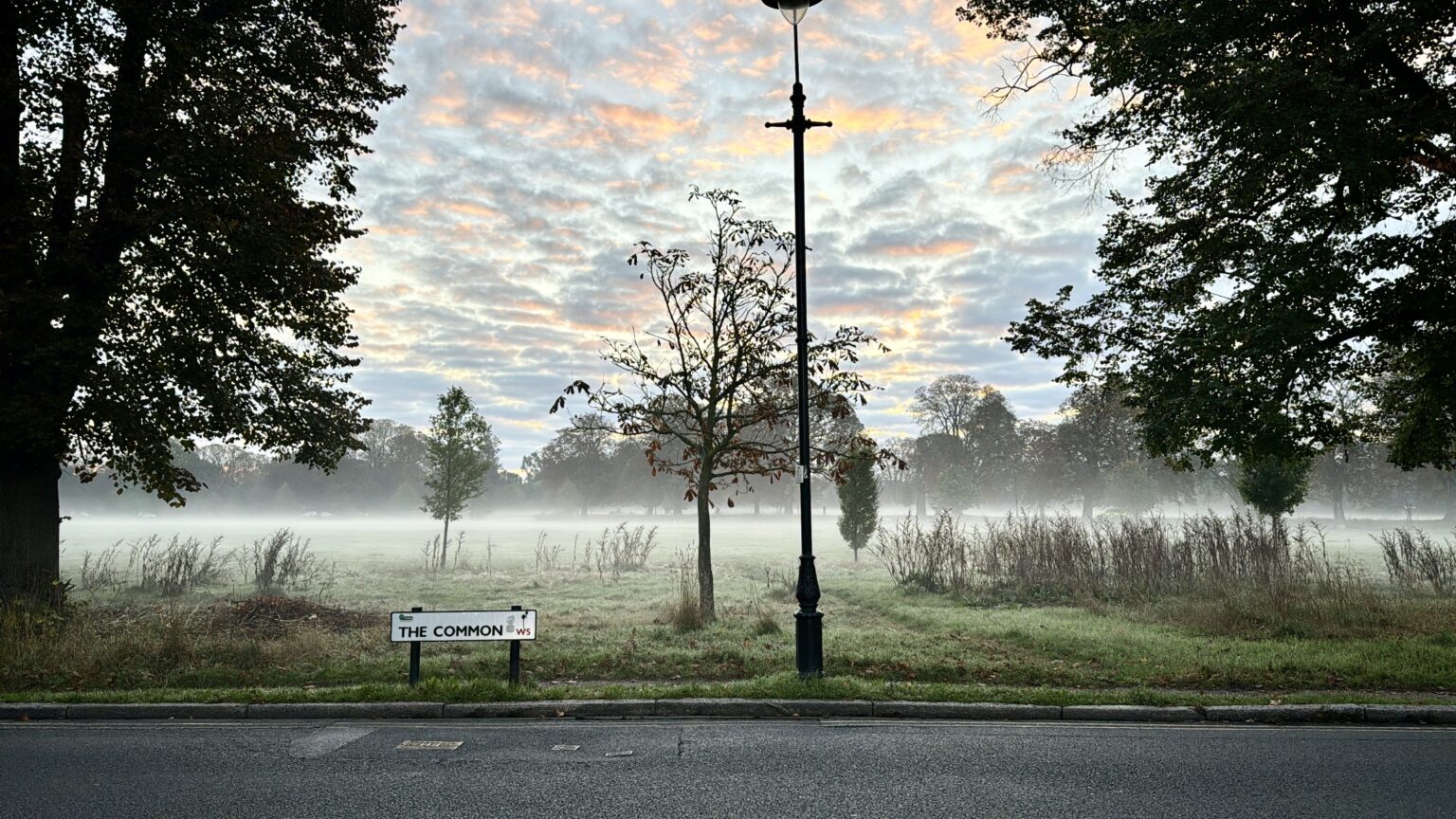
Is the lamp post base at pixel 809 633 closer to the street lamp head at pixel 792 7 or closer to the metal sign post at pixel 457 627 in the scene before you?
the metal sign post at pixel 457 627

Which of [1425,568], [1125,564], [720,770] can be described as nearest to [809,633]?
[720,770]

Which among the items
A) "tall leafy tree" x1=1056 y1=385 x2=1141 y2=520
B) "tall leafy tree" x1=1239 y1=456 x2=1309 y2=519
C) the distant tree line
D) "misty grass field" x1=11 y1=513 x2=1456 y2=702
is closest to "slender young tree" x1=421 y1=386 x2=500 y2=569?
"misty grass field" x1=11 y1=513 x2=1456 y2=702

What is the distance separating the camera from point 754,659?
385 inches

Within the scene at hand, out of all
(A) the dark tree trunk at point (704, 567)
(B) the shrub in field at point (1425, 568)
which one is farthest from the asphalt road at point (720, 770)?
(B) the shrub in field at point (1425, 568)

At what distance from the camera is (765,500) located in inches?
3698

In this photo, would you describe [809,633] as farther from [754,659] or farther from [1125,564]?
[1125,564]

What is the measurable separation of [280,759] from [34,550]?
355 inches

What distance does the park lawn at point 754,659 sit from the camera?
8.06m

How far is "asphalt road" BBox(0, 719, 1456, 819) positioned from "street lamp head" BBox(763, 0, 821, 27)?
780 cm

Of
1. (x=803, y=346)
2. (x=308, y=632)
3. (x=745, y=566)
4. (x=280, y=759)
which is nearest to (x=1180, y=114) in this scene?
(x=803, y=346)

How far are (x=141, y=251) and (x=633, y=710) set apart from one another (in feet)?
37.3

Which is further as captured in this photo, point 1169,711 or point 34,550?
point 34,550

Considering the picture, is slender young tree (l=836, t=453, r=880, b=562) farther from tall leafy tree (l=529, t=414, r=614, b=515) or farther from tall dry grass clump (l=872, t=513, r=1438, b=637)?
tall leafy tree (l=529, t=414, r=614, b=515)

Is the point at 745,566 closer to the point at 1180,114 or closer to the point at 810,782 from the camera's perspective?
the point at 1180,114
